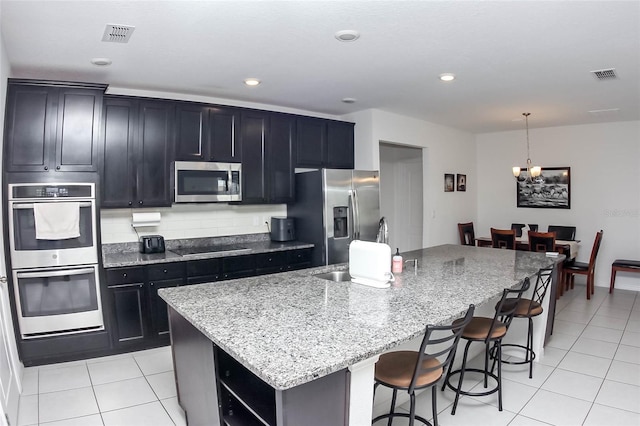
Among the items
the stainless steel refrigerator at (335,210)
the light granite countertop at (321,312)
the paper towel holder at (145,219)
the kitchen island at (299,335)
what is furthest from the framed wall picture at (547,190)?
the paper towel holder at (145,219)

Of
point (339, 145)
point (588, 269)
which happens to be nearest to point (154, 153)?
point (339, 145)

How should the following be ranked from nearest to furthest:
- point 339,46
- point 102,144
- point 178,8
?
point 178,8 → point 339,46 → point 102,144

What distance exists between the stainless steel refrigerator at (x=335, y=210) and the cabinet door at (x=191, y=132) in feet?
4.22

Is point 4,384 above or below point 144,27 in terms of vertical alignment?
below

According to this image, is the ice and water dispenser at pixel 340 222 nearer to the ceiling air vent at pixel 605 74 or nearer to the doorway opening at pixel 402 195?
the doorway opening at pixel 402 195

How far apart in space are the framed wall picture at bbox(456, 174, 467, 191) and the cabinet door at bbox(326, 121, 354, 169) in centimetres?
248

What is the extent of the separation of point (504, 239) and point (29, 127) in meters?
5.65

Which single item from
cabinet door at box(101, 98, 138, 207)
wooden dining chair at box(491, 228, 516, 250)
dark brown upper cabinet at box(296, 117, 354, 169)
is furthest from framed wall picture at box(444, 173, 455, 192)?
cabinet door at box(101, 98, 138, 207)

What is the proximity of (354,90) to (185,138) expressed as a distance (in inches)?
72.6

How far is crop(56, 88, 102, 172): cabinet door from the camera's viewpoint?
11.0 feet

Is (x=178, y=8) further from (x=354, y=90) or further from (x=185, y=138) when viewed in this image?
(x=354, y=90)

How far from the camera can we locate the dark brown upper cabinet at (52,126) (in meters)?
3.20

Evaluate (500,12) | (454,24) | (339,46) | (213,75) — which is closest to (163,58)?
(213,75)

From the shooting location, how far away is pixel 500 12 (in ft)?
7.97
